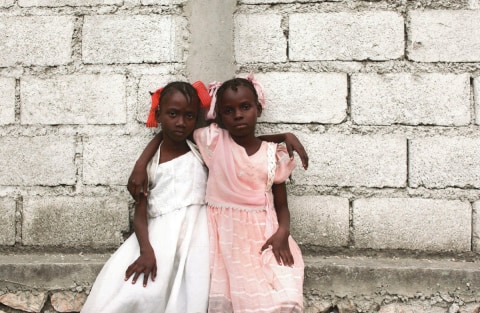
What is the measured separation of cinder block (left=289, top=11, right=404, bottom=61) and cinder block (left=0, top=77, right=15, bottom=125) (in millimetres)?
1603

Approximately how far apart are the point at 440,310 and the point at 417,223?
452 mm

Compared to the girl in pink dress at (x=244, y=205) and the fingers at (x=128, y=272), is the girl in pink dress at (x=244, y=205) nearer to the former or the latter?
Result: the girl in pink dress at (x=244, y=205)

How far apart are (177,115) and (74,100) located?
695mm

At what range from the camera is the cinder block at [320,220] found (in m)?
2.66

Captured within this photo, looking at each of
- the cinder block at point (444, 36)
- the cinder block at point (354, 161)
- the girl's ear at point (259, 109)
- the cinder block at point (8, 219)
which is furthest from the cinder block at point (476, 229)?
the cinder block at point (8, 219)

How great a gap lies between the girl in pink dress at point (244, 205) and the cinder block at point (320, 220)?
0.17 metres

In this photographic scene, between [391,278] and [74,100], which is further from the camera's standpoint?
[74,100]

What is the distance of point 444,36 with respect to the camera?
262 cm

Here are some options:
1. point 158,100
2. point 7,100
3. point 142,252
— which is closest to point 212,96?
point 158,100

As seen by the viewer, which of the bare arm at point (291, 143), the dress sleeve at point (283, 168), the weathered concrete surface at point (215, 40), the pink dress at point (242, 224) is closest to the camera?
the pink dress at point (242, 224)

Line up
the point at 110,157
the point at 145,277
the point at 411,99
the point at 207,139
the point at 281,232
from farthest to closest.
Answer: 1. the point at 110,157
2. the point at 411,99
3. the point at 207,139
4. the point at 281,232
5. the point at 145,277

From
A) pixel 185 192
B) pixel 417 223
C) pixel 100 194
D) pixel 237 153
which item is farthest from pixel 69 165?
pixel 417 223

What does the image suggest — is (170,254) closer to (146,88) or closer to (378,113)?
(146,88)

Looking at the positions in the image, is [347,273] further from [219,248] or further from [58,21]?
[58,21]
